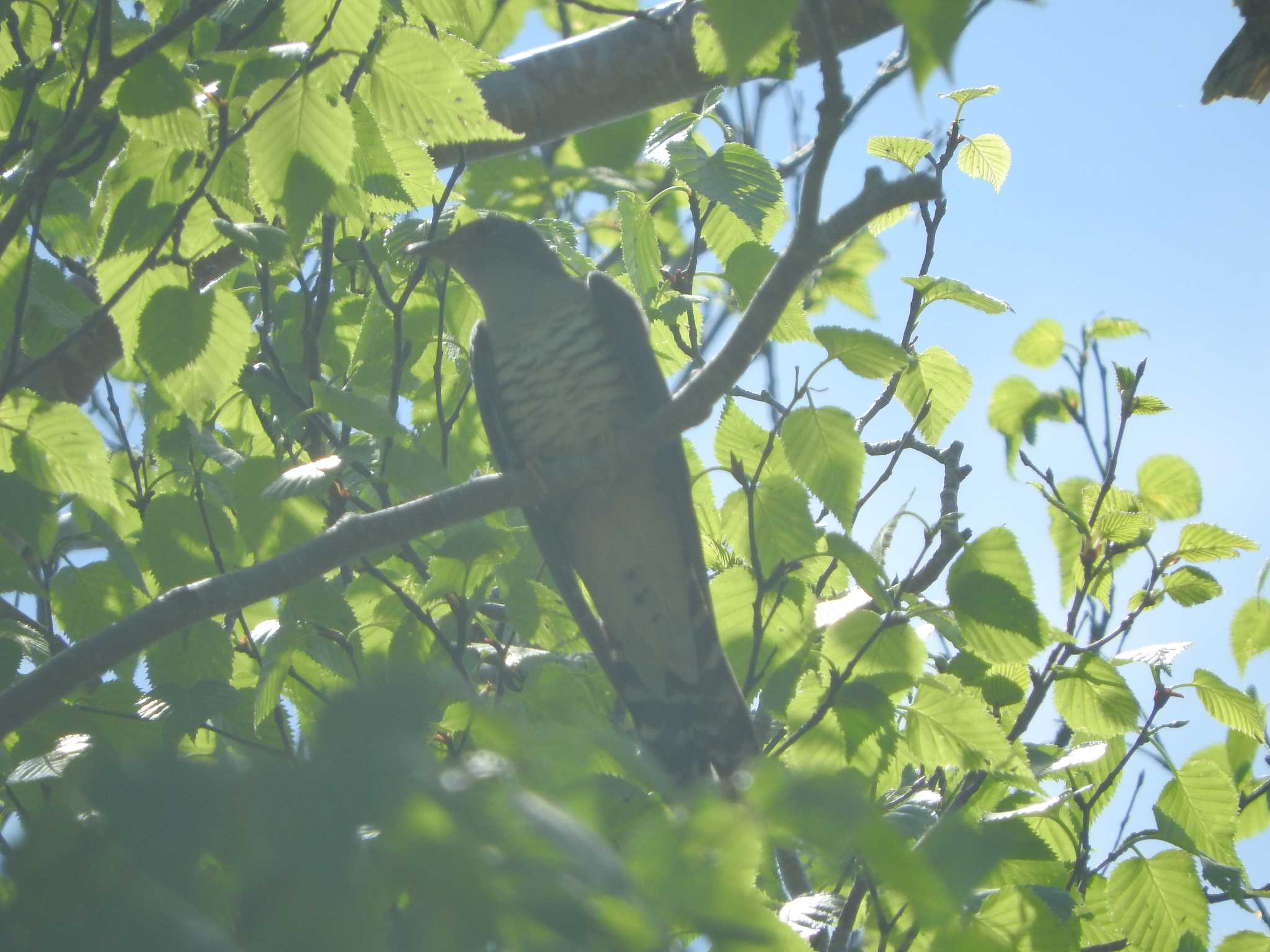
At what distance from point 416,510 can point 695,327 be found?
1.37 meters

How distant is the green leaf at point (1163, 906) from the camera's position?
2660 millimetres

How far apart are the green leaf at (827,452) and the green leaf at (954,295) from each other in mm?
566

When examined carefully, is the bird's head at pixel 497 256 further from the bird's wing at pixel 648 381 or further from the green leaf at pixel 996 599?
the green leaf at pixel 996 599

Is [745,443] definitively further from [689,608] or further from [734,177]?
[689,608]

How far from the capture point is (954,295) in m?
2.84

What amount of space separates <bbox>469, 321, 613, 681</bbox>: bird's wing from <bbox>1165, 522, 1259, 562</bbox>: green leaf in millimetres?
1707

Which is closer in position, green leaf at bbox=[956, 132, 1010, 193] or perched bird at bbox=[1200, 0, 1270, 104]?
perched bird at bbox=[1200, 0, 1270, 104]

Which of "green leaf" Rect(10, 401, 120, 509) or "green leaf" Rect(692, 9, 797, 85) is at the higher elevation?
"green leaf" Rect(692, 9, 797, 85)

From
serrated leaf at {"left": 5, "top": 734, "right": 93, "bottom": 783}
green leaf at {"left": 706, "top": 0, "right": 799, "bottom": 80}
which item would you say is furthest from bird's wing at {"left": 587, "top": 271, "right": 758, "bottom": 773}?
green leaf at {"left": 706, "top": 0, "right": 799, "bottom": 80}

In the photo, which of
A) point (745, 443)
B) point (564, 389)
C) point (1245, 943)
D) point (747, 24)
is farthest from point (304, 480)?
point (1245, 943)

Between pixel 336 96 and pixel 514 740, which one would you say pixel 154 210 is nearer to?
pixel 336 96

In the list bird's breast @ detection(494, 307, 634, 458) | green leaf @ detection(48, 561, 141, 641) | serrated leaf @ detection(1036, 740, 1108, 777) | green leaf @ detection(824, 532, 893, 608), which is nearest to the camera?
green leaf @ detection(824, 532, 893, 608)

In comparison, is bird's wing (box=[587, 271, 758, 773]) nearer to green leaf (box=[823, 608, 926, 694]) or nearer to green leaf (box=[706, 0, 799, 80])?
green leaf (box=[823, 608, 926, 694])

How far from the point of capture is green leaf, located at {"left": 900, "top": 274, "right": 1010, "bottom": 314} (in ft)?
9.16
